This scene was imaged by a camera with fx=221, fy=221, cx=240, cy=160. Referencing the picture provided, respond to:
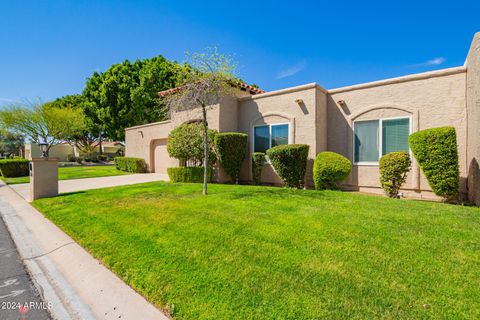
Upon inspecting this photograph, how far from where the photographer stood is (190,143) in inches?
444

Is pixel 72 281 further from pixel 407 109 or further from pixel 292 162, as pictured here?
pixel 407 109

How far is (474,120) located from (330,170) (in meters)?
4.13

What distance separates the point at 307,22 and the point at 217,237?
1190 centimetres

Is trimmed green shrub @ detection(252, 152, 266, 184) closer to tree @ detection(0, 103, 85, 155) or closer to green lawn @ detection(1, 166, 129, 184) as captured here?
green lawn @ detection(1, 166, 129, 184)

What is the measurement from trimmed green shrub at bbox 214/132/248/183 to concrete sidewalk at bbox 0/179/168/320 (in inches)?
272

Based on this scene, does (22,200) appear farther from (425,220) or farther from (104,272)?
(425,220)

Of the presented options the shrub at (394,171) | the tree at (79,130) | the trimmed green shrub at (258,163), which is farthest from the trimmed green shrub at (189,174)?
the tree at (79,130)

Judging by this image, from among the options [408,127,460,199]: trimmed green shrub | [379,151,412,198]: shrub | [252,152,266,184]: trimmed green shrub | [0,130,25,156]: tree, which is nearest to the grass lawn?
[408,127,460,199]: trimmed green shrub

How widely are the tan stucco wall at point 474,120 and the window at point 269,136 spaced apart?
6254 mm

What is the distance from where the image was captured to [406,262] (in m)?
2.98

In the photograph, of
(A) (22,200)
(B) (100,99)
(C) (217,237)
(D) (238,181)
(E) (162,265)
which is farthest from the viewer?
(B) (100,99)

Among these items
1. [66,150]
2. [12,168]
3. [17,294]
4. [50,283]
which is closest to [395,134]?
[50,283]

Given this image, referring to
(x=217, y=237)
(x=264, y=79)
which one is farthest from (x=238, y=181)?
(x=217, y=237)

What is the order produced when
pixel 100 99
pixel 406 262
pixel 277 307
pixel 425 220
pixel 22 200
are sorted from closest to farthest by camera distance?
1. pixel 277 307
2. pixel 406 262
3. pixel 425 220
4. pixel 22 200
5. pixel 100 99
